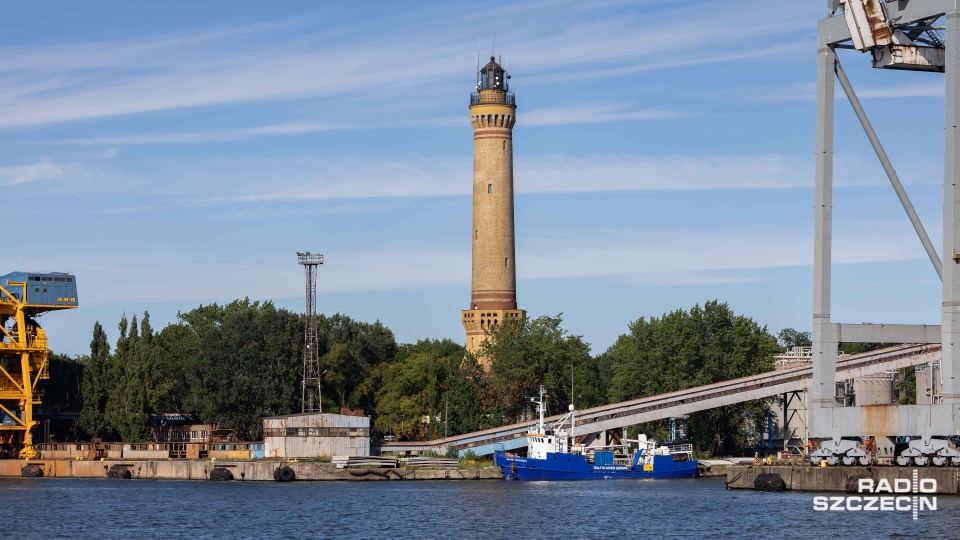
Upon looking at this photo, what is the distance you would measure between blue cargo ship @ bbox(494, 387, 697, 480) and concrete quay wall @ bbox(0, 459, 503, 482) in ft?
7.36

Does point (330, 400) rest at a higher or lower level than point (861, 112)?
lower

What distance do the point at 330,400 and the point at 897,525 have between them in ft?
251

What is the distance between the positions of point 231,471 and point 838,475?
4627 cm

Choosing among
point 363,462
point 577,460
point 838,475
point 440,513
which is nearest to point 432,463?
point 363,462

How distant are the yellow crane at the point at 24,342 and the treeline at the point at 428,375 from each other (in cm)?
927

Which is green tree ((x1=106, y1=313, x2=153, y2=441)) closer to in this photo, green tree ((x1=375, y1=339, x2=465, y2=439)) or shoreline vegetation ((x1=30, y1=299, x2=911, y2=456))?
shoreline vegetation ((x1=30, y1=299, x2=911, y2=456))

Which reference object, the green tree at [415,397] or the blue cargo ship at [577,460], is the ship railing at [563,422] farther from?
the green tree at [415,397]

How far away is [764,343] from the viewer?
5167 inches

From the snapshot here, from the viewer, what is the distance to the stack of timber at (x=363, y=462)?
353 feet

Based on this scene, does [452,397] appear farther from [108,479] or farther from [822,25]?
[822,25]

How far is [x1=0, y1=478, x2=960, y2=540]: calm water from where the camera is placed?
66500 mm

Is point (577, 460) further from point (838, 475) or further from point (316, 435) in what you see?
point (838, 475)

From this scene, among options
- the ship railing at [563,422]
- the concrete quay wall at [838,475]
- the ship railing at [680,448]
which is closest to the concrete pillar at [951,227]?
the concrete quay wall at [838,475]

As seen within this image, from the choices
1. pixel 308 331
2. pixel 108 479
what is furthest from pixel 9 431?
pixel 308 331
